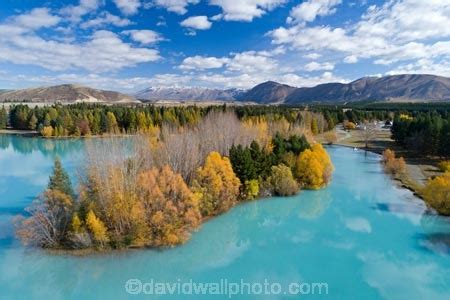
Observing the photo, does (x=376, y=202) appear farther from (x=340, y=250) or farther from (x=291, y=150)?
(x=340, y=250)

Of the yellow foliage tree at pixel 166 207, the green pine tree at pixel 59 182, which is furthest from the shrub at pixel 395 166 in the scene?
the green pine tree at pixel 59 182

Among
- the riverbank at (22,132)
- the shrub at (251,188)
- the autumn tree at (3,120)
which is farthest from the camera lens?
the autumn tree at (3,120)

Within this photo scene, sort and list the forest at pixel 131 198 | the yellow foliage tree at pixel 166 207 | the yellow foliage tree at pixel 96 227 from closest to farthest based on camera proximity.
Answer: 1. the yellow foliage tree at pixel 96 227
2. the forest at pixel 131 198
3. the yellow foliage tree at pixel 166 207

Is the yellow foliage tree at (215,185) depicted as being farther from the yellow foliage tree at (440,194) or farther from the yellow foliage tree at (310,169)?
the yellow foliage tree at (440,194)

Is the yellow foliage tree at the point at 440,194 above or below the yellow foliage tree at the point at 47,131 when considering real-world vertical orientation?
below

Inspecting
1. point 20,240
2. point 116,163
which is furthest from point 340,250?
point 20,240

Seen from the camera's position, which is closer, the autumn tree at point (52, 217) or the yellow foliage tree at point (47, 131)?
the autumn tree at point (52, 217)

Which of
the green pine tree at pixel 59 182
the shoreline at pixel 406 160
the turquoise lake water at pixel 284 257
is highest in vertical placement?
the green pine tree at pixel 59 182
